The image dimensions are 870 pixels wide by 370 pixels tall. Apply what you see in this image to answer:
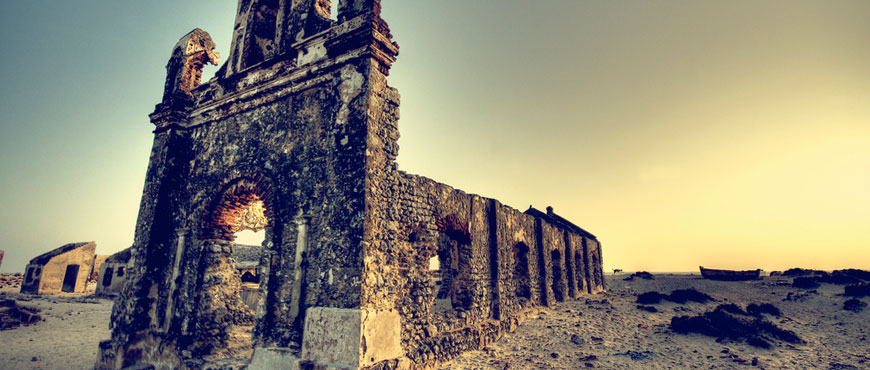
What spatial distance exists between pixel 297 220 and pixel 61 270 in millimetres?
26948

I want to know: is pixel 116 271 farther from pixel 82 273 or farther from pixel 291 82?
pixel 291 82

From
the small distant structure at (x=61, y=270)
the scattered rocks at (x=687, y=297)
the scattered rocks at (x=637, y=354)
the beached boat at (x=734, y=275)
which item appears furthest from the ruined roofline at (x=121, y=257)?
the beached boat at (x=734, y=275)

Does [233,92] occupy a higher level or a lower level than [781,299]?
higher

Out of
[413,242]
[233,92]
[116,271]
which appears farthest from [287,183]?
[116,271]

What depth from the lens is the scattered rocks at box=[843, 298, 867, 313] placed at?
1157 centimetres

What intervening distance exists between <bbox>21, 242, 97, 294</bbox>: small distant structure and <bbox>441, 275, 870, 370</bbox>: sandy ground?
2732 cm

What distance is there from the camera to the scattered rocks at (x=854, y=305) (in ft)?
38.0

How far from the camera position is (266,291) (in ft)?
16.6

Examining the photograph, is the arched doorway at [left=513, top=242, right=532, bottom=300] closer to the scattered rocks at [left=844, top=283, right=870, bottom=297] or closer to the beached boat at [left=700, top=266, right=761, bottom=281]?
the scattered rocks at [left=844, top=283, right=870, bottom=297]

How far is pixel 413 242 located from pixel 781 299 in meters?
16.4

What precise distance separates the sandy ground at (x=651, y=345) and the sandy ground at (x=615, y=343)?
0.02 m

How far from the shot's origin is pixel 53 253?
2222 cm

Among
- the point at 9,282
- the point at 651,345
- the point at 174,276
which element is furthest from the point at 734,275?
the point at 9,282

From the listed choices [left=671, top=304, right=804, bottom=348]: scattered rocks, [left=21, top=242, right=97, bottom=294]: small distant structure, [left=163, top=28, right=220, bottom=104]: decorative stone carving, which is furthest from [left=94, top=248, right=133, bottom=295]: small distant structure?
[left=671, top=304, right=804, bottom=348]: scattered rocks
